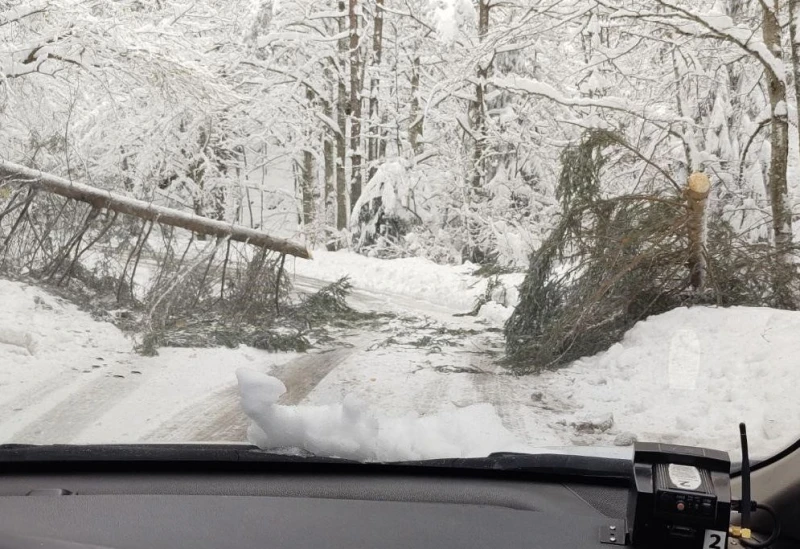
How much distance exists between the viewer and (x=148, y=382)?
4.75 m

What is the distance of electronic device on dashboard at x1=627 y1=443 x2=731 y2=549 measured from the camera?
1429mm

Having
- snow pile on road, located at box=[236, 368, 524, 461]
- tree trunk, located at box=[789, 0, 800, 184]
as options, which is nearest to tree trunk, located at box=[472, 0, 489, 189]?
tree trunk, located at box=[789, 0, 800, 184]

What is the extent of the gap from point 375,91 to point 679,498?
4.69 metres

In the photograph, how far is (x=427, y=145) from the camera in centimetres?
582

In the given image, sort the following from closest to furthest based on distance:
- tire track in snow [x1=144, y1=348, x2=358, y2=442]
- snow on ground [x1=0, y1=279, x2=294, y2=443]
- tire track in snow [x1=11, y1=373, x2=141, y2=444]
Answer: tire track in snow [x1=144, y1=348, x2=358, y2=442] < tire track in snow [x1=11, y1=373, x2=141, y2=444] < snow on ground [x1=0, y1=279, x2=294, y2=443]

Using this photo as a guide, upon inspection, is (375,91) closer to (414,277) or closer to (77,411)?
(414,277)

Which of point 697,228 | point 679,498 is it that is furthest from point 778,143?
point 679,498

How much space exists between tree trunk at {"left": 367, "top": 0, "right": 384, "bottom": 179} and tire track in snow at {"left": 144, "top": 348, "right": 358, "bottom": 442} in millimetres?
1548

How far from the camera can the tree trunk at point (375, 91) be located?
18.1ft

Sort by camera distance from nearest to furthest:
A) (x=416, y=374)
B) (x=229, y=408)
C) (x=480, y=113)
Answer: (x=229, y=408) → (x=416, y=374) → (x=480, y=113)

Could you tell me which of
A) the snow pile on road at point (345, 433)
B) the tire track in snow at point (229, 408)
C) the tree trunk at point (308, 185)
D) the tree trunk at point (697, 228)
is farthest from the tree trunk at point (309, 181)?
the snow pile on road at point (345, 433)

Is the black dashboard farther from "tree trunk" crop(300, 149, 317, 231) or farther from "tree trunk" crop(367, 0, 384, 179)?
"tree trunk" crop(367, 0, 384, 179)

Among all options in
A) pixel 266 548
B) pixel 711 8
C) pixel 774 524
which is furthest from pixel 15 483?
pixel 711 8

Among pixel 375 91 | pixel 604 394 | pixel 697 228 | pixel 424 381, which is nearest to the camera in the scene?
pixel 604 394
